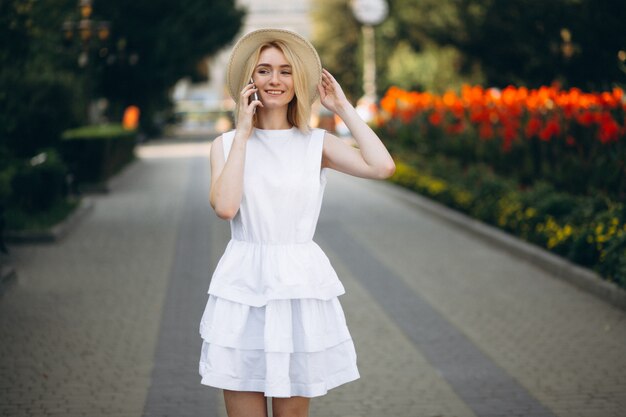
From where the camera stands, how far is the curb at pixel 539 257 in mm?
8836

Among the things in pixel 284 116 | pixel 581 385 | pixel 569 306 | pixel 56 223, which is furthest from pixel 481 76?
pixel 284 116

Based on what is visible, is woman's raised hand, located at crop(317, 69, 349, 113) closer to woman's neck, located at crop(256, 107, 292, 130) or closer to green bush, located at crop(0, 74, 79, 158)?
woman's neck, located at crop(256, 107, 292, 130)

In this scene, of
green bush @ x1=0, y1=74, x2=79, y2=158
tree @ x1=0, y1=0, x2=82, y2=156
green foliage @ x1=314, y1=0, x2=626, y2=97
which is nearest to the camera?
tree @ x1=0, y1=0, x2=82, y2=156

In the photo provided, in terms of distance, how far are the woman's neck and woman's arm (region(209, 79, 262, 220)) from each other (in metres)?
0.14

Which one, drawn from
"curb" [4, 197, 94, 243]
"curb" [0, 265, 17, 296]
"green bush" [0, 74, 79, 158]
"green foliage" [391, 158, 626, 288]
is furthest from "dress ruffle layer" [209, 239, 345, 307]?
"green bush" [0, 74, 79, 158]

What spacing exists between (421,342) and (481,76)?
21458mm

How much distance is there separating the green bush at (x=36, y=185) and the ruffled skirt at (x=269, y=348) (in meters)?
10.8

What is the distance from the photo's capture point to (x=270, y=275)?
367cm

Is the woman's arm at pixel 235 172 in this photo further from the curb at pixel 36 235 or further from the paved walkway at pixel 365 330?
the curb at pixel 36 235

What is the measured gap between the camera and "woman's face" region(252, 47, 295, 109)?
3.75 meters

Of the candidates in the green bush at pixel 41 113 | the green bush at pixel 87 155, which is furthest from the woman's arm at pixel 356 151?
the green bush at pixel 87 155

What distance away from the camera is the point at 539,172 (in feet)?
46.1

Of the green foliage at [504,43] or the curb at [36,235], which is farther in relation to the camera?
the green foliage at [504,43]

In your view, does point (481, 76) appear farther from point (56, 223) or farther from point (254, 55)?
point (254, 55)
